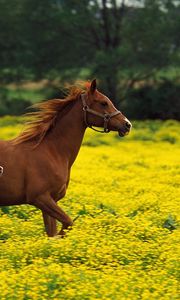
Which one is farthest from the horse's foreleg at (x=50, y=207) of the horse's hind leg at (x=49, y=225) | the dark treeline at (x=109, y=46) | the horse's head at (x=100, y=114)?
the dark treeline at (x=109, y=46)

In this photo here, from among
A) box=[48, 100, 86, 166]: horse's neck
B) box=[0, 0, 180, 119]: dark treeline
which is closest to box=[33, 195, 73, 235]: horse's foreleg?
box=[48, 100, 86, 166]: horse's neck

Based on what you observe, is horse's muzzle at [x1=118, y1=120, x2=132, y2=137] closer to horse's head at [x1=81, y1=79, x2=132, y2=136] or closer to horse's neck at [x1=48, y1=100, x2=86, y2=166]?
horse's head at [x1=81, y1=79, x2=132, y2=136]

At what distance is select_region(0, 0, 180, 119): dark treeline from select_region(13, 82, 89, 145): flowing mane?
101 feet

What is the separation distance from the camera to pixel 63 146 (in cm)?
1140

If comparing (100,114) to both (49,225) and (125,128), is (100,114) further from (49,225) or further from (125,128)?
(49,225)

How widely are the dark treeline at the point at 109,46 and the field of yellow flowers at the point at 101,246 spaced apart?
24.9 m

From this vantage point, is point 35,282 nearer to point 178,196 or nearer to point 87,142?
point 178,196

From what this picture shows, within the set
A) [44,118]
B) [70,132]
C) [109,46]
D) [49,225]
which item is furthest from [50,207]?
[109,46]

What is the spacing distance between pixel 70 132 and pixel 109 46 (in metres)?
35.7

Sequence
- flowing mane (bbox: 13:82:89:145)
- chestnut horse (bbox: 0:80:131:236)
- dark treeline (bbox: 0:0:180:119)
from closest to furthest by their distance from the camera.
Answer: chestnut horse (bbox: 0:80:131:236)
flowing mane (bbox: 13:82:89:145)
dark treeline (bbox: 0:0:180:119)

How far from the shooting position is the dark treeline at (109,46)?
1710 inches

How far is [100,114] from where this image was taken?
37.9ft

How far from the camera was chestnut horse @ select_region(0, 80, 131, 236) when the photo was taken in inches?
429

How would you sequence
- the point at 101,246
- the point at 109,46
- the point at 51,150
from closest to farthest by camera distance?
the point at 101,246 < the point at 51,150 < the point at 109,46
